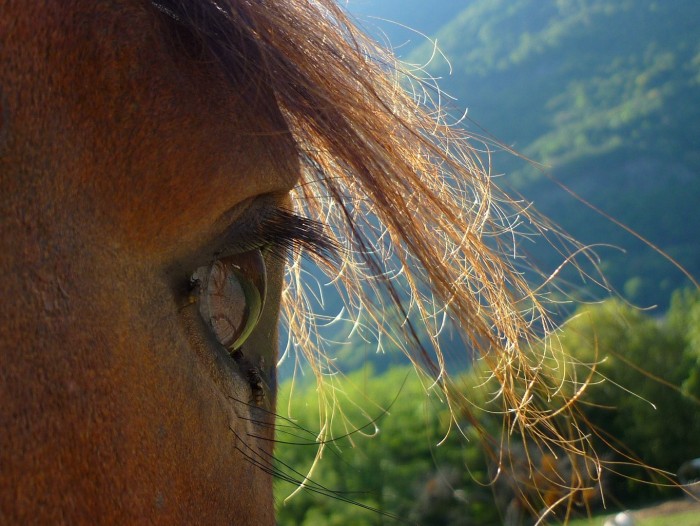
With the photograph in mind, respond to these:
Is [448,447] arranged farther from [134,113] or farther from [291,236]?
[134,113]

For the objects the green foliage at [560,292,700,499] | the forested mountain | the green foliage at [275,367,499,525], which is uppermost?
the forested mountain

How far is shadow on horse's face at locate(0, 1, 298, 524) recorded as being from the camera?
86 cm

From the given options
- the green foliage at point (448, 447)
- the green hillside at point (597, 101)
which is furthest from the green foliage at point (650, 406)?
the green hillside at point (597, 101)

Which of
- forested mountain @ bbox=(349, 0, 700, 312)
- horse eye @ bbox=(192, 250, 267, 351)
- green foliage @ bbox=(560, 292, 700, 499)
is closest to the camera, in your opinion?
horse eye @ bbox=(192, 250, 267, 351)

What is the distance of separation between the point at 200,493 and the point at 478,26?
44.5 m

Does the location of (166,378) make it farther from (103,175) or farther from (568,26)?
(568,26)

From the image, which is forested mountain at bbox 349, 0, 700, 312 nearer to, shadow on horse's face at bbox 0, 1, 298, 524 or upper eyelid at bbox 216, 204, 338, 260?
upper eyelid at bbox 216, 204, 338, 260

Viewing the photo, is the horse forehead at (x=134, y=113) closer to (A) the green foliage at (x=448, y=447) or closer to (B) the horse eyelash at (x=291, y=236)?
(B) the horse eyelash at (x=291, y=236)

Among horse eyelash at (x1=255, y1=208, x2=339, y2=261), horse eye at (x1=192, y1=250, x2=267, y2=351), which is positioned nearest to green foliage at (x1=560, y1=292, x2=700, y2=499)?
horse eyelash at (x1=255, y1=208, x2=339, y2=261)

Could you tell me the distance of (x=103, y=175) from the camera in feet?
3.20

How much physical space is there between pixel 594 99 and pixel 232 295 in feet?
139

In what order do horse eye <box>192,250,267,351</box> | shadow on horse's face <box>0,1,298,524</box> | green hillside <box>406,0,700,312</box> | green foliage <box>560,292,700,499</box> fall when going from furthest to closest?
green hillside <box>406,0,700,312</box> < green foliage <box>560,292,700,499</box> < horse eye <box>192,250,267,351</box> < shadow on horse's face <box>0,1,298,524</box>

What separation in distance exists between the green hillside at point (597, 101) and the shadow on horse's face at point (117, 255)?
3045cm

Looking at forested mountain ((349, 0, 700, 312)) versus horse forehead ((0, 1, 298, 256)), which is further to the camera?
forested mountain ((349, 0, 700, 312))
